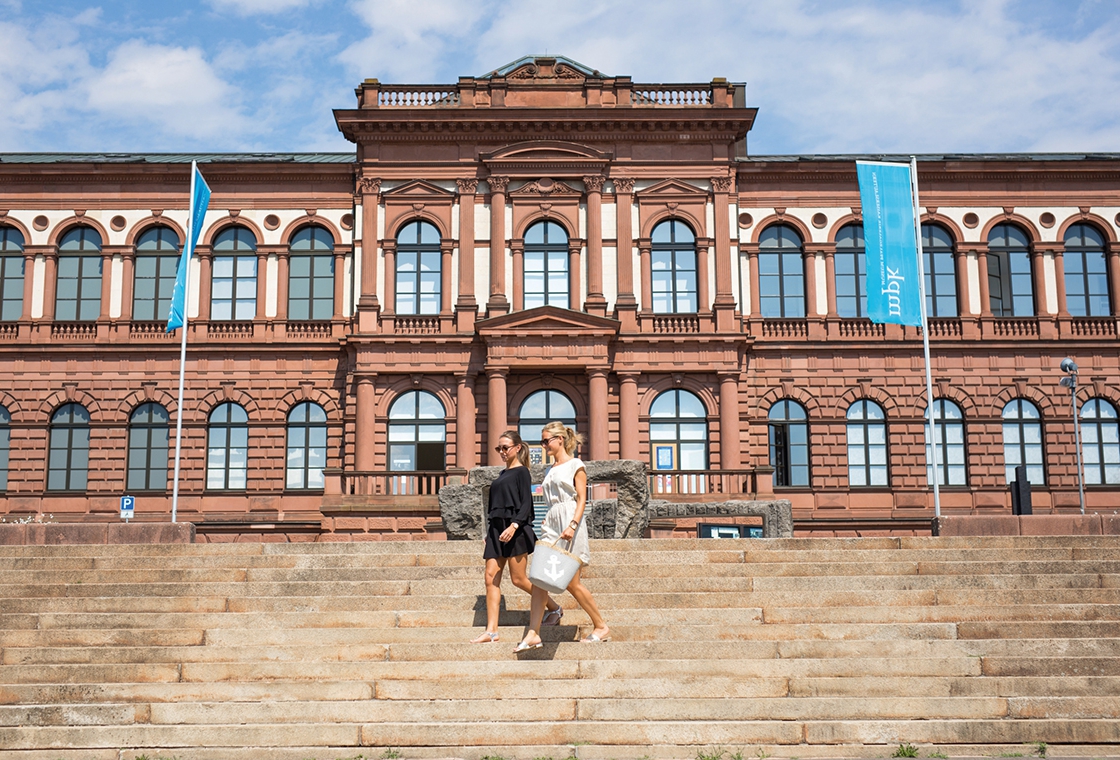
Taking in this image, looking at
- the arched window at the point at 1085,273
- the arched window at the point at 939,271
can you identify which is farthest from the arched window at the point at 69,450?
the arched window at the point at 1085,273

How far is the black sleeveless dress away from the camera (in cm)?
1176

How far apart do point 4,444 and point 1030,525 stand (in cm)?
2993

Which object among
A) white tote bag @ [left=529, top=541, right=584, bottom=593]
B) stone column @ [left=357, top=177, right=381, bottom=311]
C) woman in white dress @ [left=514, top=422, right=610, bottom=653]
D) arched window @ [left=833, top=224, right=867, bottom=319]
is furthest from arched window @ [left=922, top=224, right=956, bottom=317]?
white tote bag @ [left=529, top=541, right=584, bottom=593]

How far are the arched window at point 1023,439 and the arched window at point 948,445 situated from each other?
1393 mm

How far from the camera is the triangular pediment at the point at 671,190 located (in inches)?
1388

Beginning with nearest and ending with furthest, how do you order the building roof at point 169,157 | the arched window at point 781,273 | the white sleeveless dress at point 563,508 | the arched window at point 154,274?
the white sleeveless dress at point 563,508, the arched window at point 154,274, the arched window at point 781,273, the building roof at point 169,157

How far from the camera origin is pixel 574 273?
3478 cm

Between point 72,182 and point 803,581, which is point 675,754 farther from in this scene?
point 72,182

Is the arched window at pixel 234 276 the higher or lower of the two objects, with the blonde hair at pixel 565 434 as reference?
higher

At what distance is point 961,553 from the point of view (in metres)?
15.4

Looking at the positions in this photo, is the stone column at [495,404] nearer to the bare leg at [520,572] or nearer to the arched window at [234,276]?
the arched window at [234,276]

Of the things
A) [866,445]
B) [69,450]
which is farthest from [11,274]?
[866,445]

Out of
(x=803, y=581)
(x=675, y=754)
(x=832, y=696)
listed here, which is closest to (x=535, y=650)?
(x=675, y=754)

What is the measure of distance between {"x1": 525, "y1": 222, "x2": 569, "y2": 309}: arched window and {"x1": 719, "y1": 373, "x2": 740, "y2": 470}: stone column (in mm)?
5531
